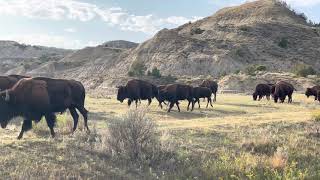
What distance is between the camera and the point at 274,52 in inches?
3398

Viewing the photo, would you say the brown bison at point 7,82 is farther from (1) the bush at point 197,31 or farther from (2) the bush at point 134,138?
(1) the bush at point 197,31

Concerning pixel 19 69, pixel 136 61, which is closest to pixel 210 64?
pixel 136 61

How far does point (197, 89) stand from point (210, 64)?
152ft

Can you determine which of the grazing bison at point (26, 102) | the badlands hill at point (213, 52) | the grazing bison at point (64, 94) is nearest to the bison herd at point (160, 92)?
the grazing bison at point (64, 94)

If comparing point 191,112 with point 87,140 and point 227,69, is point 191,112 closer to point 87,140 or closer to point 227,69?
point 87,140

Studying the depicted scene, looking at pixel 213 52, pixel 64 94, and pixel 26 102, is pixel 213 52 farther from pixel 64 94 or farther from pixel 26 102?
pixel 26 102

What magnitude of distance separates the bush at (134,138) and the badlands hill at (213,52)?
164 ft

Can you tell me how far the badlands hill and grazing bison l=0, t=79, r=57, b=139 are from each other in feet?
160

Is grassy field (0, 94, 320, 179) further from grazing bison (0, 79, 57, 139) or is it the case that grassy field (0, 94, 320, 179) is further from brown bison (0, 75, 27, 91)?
brown bison (0, 75, 27, 91)

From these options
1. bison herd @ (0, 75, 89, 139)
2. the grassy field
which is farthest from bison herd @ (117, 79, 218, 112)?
bison herd @ (0, 75, 89, 139)

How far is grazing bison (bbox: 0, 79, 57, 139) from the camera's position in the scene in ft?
56.2

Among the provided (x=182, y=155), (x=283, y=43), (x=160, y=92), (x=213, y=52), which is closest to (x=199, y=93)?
(x=160, y=92)

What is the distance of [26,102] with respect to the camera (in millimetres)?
17141

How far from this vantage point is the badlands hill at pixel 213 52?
79.9 m
